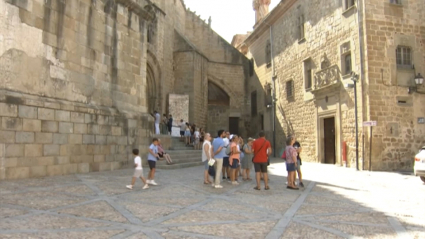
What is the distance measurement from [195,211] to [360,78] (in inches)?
456

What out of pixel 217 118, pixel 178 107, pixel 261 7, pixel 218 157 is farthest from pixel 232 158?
pixel 261 7

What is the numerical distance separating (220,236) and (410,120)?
43.6ft

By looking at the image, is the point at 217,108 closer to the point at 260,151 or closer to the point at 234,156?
the point at 234,156

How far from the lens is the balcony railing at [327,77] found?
16.2 meters

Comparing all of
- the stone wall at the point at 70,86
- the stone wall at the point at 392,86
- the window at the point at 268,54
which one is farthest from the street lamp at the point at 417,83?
the window at the point at 268,54

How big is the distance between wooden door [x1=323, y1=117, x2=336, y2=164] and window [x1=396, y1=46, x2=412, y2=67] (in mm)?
3977

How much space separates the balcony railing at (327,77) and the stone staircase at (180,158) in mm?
7035

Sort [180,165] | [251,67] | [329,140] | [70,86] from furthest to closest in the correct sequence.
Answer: [251,67] < [329,140] < [180,165] < [70,86]

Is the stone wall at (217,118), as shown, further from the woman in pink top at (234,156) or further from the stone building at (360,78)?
the woman in pink top at (234,156)

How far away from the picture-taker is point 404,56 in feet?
48.5

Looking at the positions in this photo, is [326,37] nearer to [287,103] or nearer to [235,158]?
[287,103]

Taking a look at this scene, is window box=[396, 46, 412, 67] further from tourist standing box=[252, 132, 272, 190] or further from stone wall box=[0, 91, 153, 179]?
stone wall box=[0, 91, 153, 179]

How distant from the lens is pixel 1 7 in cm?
725

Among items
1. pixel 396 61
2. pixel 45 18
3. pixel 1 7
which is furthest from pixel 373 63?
pixel 1 7
